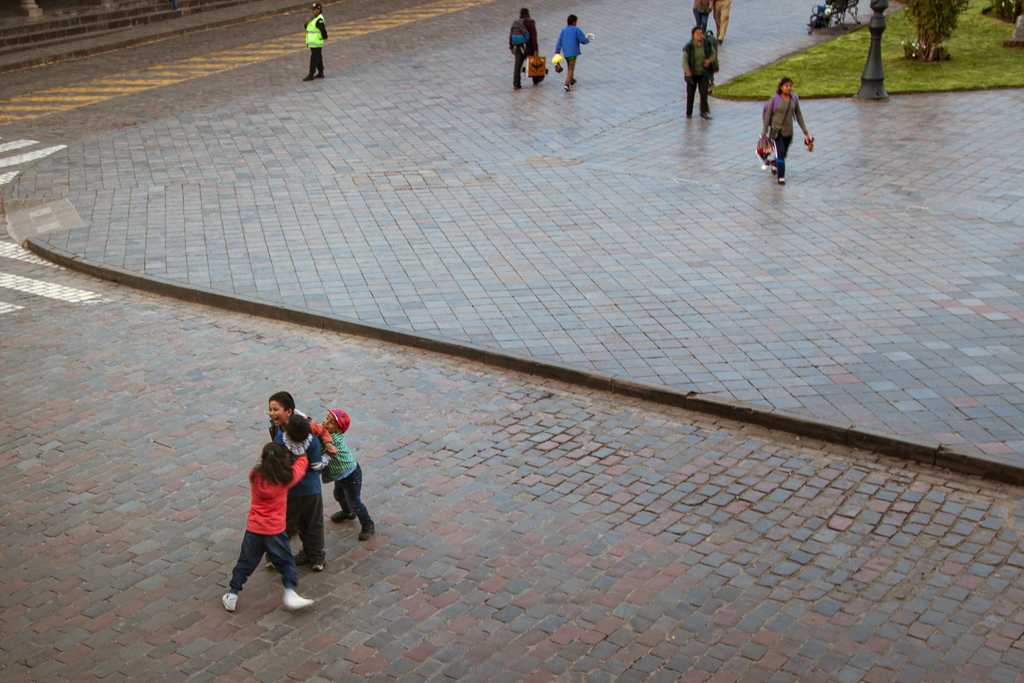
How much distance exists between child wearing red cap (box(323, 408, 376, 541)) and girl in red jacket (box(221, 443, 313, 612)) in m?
0.54

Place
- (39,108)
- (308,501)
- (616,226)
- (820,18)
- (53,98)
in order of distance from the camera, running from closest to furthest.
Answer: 1. (308,501)
2. (616,226)
3. (39,108)
4. (53,98)
5. (820,18)

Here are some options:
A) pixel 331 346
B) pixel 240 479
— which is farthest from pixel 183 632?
pixel 331 346

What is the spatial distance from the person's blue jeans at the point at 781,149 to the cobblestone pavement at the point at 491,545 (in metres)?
6.89

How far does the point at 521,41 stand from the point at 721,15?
6.06 m

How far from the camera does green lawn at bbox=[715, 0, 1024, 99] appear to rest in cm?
2170

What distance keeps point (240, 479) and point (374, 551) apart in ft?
5.36

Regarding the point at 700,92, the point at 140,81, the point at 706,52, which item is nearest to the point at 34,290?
the point at 700,92

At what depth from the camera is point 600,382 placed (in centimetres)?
1072

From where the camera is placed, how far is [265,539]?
7.62 m

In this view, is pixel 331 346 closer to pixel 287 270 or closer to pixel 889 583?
pixel 287 270

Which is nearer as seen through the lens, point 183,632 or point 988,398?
point 183,632

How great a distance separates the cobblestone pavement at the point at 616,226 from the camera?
11.0 m

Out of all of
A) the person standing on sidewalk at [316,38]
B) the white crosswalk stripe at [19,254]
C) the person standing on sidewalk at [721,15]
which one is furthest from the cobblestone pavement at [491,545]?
the person standing on sidewalk at [721,15]

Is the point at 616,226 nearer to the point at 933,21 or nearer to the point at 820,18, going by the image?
the point at 933,21
